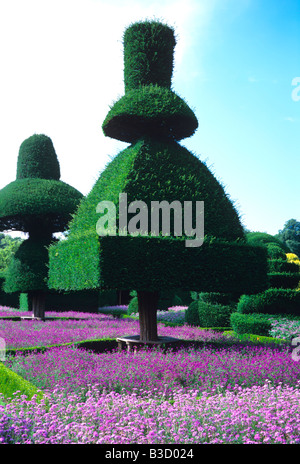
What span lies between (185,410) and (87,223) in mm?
6547

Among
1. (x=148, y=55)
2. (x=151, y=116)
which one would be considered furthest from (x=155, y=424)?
(x=148, y=55)

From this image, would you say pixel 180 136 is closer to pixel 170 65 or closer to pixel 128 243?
pixel 170 65

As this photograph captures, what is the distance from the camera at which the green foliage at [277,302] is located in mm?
15969

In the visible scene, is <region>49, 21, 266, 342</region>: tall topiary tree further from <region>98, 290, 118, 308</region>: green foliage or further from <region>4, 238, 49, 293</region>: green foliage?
<region>98, 290, 118, 308</region>: green foliage

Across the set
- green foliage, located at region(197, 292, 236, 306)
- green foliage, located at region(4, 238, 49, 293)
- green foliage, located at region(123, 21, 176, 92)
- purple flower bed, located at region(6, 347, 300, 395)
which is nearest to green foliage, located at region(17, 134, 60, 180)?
green foliage, located at region(4, 238, 49, 293)

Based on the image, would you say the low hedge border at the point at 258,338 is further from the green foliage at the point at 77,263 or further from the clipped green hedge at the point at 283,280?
the green foliage at the point at 77,263

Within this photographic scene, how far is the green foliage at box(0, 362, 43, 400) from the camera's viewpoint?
265 inches

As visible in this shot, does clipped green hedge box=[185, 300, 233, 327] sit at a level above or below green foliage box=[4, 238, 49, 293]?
below

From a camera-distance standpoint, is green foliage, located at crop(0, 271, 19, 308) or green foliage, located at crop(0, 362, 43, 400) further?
green foliage, located at crop(0, 271, 19, 308)

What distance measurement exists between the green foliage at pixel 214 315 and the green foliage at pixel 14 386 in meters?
11.1

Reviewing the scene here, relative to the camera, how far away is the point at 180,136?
12.4 metres

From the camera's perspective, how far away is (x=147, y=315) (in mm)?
11273

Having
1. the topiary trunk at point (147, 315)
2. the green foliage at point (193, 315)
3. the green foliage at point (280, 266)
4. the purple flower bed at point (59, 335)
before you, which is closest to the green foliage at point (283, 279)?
the green foliage at point (280, 266)

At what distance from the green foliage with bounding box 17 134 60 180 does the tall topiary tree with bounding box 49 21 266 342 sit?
31.2 feet
